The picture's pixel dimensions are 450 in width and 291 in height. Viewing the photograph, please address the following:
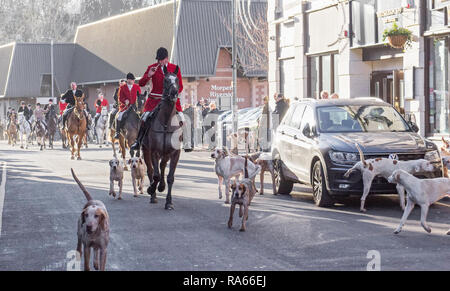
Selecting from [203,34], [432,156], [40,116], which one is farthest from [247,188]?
[203,34]

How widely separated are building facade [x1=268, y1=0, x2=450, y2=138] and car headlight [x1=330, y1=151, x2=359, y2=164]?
344 inches

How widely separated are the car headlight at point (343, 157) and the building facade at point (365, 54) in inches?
344

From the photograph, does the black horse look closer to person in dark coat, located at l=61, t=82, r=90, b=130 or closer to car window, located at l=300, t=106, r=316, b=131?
car window, located at l=300, t=106, r=316, b=131

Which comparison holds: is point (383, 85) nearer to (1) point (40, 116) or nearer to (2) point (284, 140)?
(2) point (284, 140)

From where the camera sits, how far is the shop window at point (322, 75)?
30219mm

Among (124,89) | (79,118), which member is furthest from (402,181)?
(79,118)

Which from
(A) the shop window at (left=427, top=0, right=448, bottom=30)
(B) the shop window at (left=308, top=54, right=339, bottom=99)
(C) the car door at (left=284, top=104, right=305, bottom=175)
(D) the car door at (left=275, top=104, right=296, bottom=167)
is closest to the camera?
(C) the car door at (left=284, top=104, right=305, bottom=175)

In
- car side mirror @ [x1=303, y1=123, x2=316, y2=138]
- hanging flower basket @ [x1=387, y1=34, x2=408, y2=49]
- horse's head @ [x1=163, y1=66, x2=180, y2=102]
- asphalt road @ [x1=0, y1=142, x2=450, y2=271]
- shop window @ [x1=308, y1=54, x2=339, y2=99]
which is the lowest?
asphalt road @ [x1=0, y1=142, x2=450, y2=271]

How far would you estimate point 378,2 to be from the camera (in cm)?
2633

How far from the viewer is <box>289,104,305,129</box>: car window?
15.8 meters

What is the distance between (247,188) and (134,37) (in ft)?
179

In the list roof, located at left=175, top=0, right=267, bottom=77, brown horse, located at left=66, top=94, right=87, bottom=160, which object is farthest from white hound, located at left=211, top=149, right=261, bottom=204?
roof, located at left=175, top=0, right=267, bottom=77

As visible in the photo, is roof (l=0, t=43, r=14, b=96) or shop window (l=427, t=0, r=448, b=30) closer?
Result: shop window (l=427, t=0, r=448, b=30)
